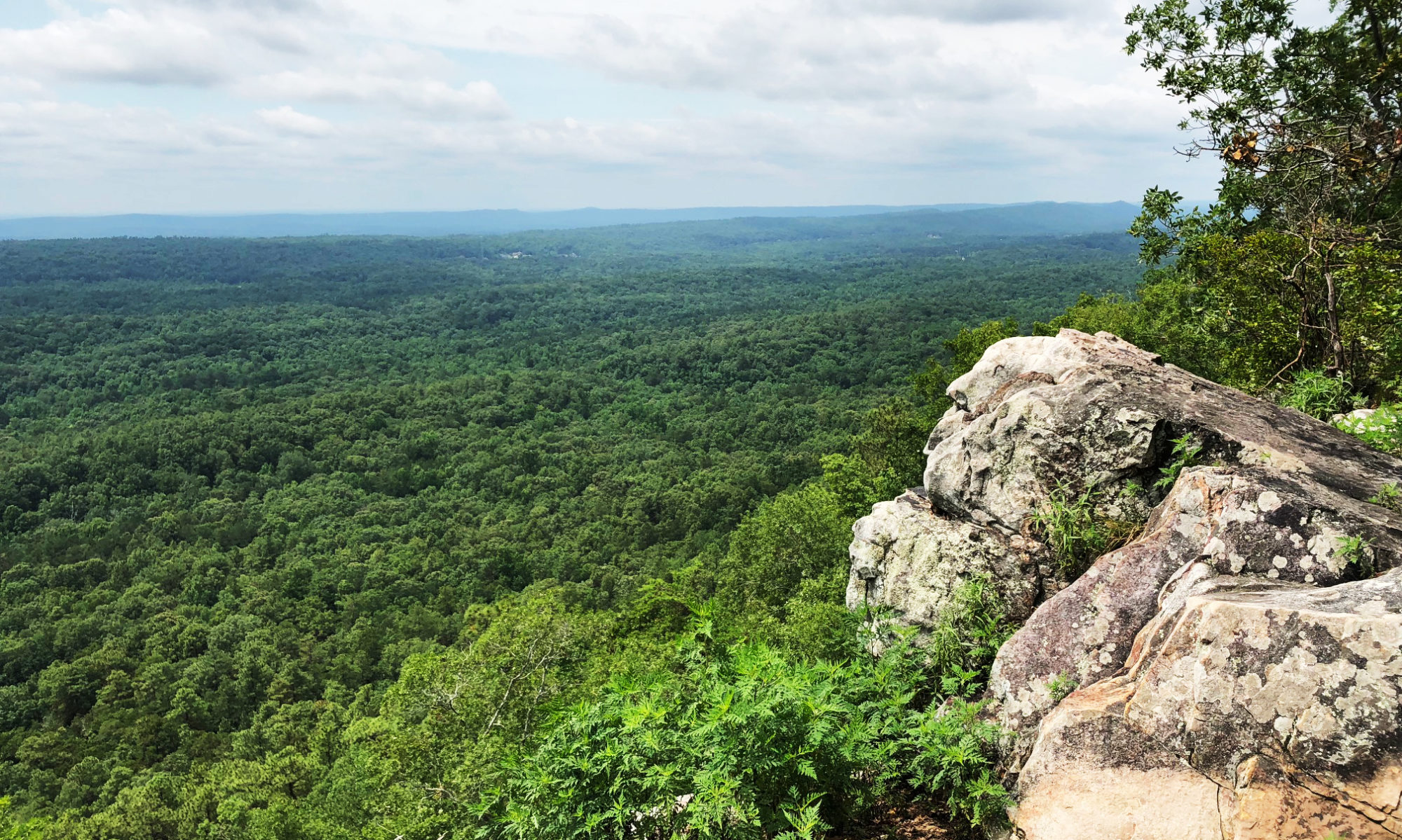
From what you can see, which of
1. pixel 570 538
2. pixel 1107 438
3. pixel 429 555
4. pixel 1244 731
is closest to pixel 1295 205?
pixel 1107 438

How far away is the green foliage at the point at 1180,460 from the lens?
22.7ft

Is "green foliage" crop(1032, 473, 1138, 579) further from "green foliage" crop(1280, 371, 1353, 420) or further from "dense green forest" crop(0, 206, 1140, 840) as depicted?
"green foliage" crop(1280, 371, 1353, 420)

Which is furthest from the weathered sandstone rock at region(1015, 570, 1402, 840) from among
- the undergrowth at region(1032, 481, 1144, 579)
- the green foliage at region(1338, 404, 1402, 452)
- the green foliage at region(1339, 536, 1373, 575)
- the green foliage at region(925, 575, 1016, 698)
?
the green foliage at region(1338, 404, 1402, 452)

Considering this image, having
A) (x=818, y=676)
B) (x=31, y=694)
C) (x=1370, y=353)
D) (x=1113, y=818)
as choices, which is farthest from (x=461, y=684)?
(x=31, y=694)

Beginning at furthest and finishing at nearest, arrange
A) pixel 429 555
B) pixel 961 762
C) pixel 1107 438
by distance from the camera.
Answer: pixel 429 555 < pixel 1107 438 < pixel 961 762

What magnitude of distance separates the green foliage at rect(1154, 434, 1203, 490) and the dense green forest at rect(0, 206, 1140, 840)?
230 centimetres

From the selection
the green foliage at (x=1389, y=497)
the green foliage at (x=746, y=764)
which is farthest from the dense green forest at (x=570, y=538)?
the green foliage at (x=1389, y=497)

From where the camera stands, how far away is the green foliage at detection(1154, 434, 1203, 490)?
6.93m

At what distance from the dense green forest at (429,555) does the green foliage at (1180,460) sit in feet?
7.55

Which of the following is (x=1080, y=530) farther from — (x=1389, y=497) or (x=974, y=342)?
(x=974, y=342)

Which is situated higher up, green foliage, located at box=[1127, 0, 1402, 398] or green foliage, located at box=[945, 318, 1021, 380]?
green foliage, located at box=[1127, 0, 1402, 398]

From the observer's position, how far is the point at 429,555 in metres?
60.1

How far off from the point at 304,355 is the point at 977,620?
153m

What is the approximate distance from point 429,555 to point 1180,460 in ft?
200
